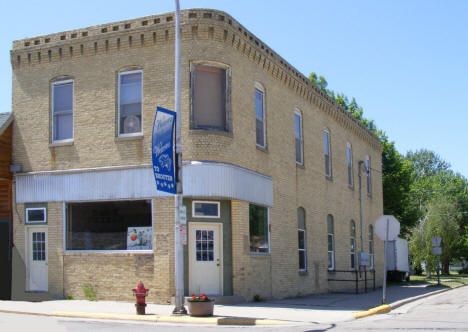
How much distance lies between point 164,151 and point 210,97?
13.3ft

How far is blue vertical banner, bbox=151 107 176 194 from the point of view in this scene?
14.9 metres

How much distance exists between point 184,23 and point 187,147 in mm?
3789

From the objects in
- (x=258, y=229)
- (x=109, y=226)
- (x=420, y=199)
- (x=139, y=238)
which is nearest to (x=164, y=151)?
(x=139, y=238)

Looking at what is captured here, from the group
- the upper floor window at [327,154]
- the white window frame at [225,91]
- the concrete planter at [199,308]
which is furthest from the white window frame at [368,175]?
the concrete planter at [199,308]

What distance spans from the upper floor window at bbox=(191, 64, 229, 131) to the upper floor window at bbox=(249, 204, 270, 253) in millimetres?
3042

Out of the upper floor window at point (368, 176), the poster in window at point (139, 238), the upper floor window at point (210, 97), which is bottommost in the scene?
the poster in window at point (139, 238)

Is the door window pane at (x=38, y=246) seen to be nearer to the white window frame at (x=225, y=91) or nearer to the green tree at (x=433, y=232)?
the white window frame at (x=225, y=91)

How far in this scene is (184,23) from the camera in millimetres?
18469

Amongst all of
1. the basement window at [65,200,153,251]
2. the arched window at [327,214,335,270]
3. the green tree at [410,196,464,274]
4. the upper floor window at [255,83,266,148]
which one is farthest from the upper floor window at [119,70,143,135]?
the green tree at [410,196,464,274]

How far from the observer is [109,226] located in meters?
18.8

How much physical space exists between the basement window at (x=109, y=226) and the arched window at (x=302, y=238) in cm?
738

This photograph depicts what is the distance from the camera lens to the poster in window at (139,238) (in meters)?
18.2

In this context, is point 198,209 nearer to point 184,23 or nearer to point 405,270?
point 184,23

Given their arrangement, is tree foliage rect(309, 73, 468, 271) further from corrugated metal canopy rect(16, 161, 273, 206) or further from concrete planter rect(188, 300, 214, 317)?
concrete planter rect(188, 300, 214, 317)
